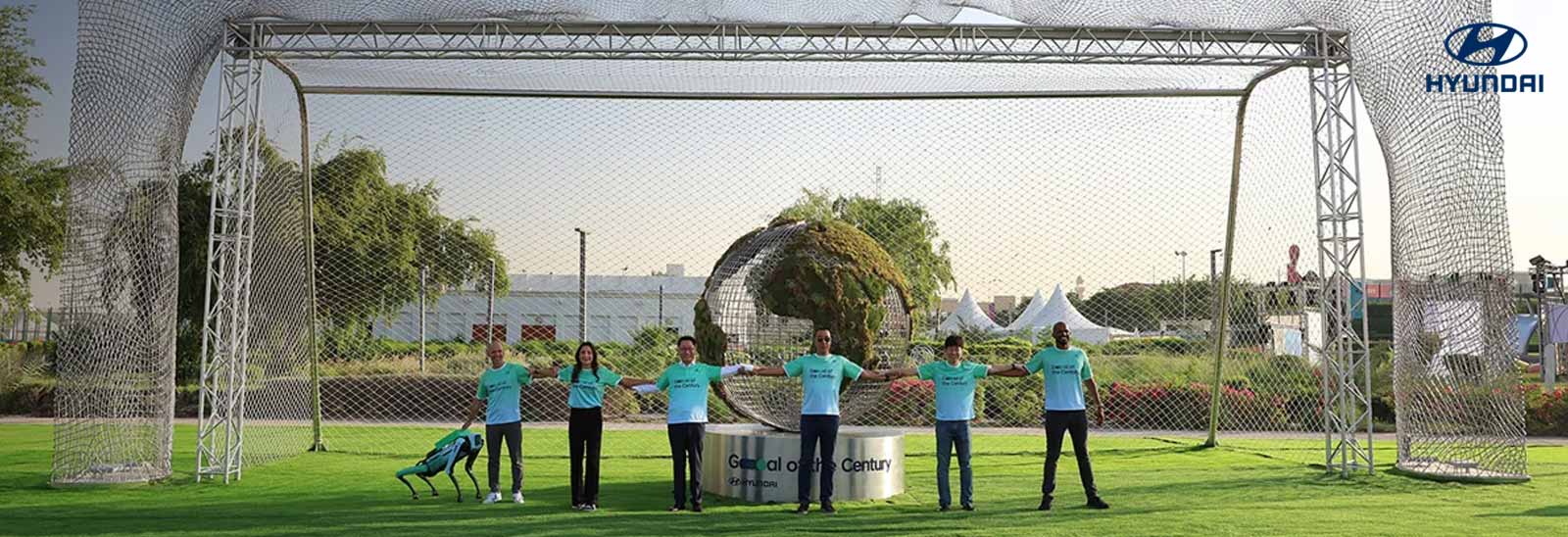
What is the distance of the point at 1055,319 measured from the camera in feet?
70.8

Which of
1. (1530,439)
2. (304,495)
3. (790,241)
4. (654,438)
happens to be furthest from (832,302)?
(1530,439)

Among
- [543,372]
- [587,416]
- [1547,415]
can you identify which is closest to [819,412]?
[587,416]

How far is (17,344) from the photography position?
79.6 ft

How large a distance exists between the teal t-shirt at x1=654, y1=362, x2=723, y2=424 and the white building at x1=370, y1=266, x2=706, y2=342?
26.1ft

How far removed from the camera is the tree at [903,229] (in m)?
18.0

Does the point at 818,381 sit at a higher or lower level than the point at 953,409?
higher

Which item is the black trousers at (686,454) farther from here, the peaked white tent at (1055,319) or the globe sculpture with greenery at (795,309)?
the peaked white tent at (1055,319)

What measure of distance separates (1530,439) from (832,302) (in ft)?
43.6

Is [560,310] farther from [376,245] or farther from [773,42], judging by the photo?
[773,42]

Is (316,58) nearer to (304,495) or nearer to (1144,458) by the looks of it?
(304,495)

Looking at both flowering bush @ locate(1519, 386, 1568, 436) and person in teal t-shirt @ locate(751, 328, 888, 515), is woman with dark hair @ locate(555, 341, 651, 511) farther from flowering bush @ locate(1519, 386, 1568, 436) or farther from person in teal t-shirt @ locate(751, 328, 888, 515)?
flowering bush @ locate(1519, 386, 1568, 436)

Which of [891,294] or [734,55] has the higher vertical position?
[734,55]

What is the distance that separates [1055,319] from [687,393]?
14243 mm

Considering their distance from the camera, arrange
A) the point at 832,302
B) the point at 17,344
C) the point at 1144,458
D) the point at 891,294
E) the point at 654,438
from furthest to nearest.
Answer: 1. the point at 17,344
2. the point at 654,438
3. the point at 1144,458
4. the point at 891,294
5. the point at 832,302
